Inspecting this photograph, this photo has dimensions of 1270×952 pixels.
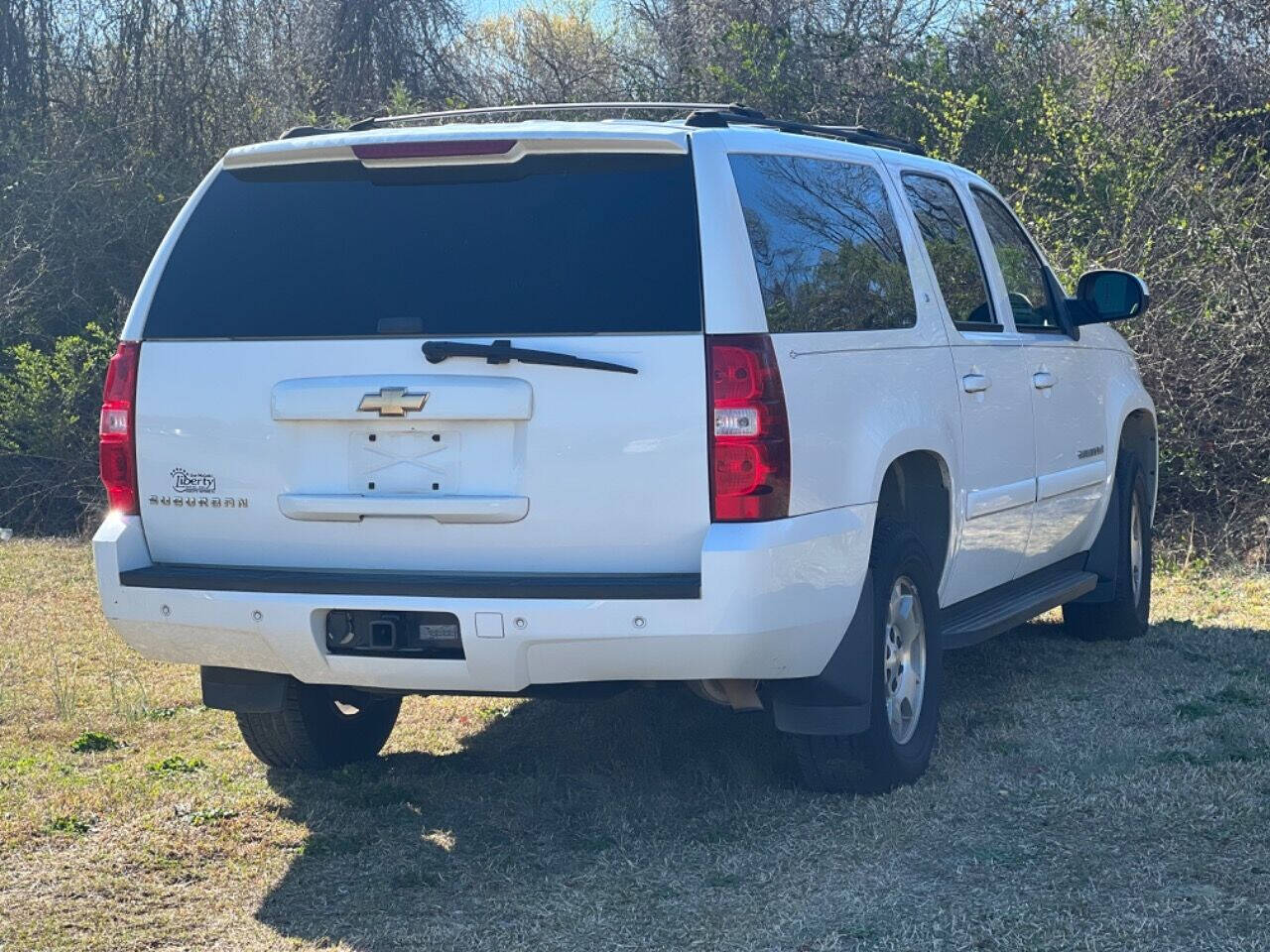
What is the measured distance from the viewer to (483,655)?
441cm

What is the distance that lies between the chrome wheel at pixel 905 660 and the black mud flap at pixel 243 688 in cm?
183

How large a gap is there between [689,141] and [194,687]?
360cm

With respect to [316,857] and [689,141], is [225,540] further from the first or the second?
[689,141]

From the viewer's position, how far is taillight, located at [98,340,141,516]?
15.8ft

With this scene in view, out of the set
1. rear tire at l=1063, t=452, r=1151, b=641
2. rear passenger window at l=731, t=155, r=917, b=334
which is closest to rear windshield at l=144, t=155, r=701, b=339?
rear passenger window at l=731, t=155, r=917, b=334

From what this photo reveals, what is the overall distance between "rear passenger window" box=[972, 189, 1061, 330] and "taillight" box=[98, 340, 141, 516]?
3.31 metres

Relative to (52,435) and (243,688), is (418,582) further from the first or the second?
(52,435)

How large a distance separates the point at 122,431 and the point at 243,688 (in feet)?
2.69

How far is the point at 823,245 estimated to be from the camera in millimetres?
5016

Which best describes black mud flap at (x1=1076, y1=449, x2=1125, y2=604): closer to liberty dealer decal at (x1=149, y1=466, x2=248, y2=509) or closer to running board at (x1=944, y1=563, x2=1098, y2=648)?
running board at (x1=944, y1=563, x2=1098, y2=648)

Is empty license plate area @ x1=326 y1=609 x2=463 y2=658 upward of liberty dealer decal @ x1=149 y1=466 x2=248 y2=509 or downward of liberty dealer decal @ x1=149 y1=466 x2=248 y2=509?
downward

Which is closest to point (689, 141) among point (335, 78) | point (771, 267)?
point (771, 267)

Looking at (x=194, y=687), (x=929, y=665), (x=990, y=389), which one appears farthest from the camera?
(x=194, y=687)

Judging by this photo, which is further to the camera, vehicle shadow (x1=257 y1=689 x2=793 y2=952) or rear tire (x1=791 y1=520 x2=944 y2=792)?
rear tire (x1=791 y1=520 x2=944 y2=792)
